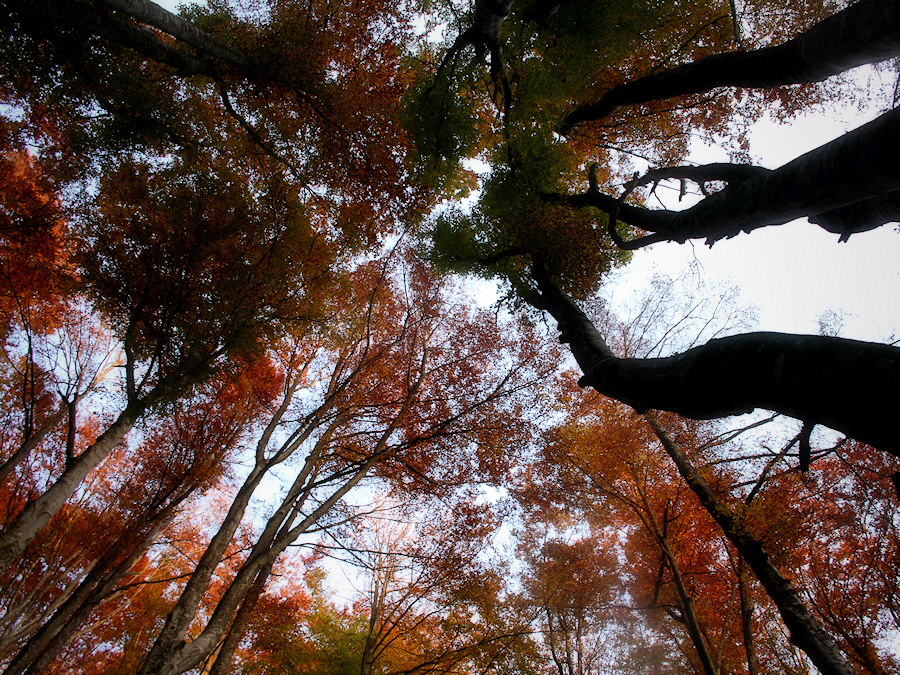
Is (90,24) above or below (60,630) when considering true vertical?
above

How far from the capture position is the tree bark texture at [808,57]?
113 inches

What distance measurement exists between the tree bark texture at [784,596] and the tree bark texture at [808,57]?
6.42 meters

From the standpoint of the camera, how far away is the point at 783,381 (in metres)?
2.07

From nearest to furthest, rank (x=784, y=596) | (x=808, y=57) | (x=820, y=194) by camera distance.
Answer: (x=820, y=194), (x=808, y=57), (x=784, y=596)

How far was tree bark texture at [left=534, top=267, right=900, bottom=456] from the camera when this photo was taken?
1.65 metres

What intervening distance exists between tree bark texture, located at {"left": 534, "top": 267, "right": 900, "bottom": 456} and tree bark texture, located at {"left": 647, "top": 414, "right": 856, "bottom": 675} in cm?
480

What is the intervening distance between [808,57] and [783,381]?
146 inches

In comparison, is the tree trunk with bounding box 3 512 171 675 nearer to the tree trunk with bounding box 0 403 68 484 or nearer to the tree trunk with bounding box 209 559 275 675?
the tree trunk with bounding box 209 559 275 675

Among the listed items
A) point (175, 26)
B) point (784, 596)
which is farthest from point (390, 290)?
point (784, 596)

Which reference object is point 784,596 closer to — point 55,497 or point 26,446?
point 55,497

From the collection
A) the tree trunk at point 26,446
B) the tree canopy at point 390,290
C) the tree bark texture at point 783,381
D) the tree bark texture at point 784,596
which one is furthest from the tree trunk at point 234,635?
the tree bark texture at point 784,596

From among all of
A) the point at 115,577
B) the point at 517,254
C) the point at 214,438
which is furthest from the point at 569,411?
the point at 115,577

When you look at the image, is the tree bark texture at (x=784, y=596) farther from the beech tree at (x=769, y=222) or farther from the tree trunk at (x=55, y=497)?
the tree trunk at (x=55, y=497)

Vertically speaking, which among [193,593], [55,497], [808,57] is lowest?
[193,593]
